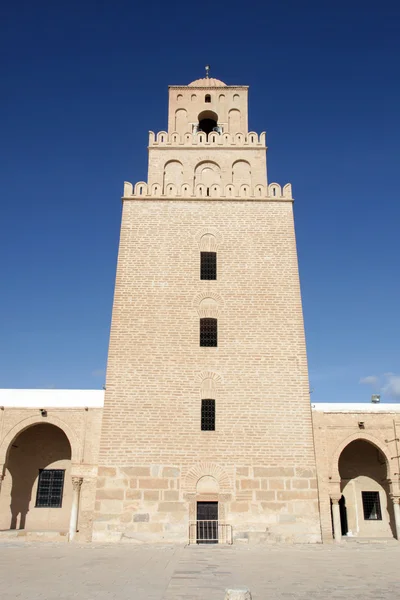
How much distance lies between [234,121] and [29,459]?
42.7 feet

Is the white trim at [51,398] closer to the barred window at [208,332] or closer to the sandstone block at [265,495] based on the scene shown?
the barred window at [208,332]

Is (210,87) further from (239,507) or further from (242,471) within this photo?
(239,507)

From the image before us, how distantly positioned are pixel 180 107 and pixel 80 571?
48.1ft

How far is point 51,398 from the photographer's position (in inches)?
622

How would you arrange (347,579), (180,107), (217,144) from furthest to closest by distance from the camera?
(180,107)
(217,144)
(347,579)

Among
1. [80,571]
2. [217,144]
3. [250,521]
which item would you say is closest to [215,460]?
[250,521]

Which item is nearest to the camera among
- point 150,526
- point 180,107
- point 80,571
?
point 80,571

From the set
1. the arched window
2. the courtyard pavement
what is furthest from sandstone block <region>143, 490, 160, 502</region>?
the arched window

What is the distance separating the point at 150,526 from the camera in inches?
456

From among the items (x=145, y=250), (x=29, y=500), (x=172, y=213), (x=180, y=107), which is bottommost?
(x=29, y=500)

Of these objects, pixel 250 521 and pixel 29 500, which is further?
pixel 29 500

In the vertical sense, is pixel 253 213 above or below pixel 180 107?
below

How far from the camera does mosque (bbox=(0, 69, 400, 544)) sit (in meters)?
11.8

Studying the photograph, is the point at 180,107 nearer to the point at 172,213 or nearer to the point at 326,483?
the point at 172,213
